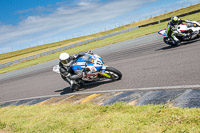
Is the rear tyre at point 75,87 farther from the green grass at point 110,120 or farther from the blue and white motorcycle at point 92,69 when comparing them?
the green grass at point 110,120

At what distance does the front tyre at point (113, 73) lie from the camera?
324 inches

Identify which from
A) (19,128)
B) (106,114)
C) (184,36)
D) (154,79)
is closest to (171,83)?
(154,79)

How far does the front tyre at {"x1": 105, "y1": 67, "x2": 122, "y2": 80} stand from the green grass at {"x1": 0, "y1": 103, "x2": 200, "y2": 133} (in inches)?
94.4

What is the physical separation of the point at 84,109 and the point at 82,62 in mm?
2808

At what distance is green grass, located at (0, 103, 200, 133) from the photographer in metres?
3.70

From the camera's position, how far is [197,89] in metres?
5.32

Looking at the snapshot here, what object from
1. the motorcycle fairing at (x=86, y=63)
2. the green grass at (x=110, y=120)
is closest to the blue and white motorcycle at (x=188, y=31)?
the motorcycle fairing at (x=86, y=63)

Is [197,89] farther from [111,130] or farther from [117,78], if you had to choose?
[117,78]

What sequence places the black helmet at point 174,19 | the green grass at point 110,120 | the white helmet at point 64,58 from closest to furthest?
the green grass at point 110,120, the white helmet at point 64,58, the black helmet at point 174,19

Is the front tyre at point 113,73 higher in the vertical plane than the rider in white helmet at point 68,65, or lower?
lower

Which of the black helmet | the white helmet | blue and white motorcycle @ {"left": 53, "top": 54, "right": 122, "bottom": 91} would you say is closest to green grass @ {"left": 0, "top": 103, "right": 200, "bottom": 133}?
blue and white motorcycle @ {"left": 53, "top": 54, "right": 122, "bottom": 91}

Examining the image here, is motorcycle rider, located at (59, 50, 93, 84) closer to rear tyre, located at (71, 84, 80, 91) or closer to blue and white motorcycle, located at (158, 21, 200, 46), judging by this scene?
rear tyre, located at (71, 84, 80, 91)

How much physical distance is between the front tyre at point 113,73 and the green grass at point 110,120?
7.86ft

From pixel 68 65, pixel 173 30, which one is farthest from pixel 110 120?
pixel 173 30
